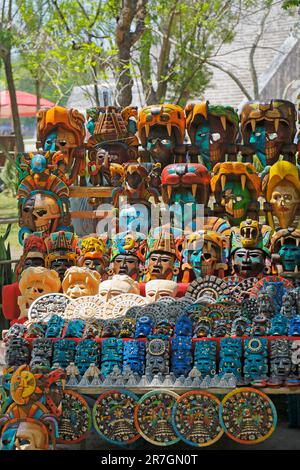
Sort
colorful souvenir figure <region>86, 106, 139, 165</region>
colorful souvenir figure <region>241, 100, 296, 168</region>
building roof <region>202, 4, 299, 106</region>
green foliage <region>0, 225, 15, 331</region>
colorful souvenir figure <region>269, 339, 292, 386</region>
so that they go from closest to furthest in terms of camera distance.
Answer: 1. colorful souvenir figure <region>269, 339, 292, 386</region>
2. colorful souvenir figure <region>241, 100, 296, 168</region>
3. green foliage <region>0, 225, 15, 331</region>
4. colorful souvenir figure <region>86, 106, 139, 165</region>
5. building roof <region>202, 4, 299, 106</region>

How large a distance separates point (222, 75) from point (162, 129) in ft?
39.9

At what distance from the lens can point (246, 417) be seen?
4586 millimetres

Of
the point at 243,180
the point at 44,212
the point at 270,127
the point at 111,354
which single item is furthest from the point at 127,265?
the point at 270,127

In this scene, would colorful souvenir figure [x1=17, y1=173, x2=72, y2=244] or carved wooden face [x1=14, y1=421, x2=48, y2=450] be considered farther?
colorful souvenir figure [x1=17, y1=173, x2=72, y2=244]

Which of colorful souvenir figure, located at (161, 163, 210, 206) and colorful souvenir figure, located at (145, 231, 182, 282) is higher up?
colorful souvenir figure, located at (161, 163, 210, 206)

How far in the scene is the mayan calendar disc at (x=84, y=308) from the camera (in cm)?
542

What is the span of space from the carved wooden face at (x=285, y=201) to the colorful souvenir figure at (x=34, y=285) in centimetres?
184

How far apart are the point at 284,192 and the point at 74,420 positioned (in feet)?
9.03

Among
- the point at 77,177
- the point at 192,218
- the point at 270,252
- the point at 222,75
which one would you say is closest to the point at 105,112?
the point at 77,177

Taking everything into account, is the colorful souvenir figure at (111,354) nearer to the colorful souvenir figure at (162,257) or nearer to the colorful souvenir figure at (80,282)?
the colorful souvenir figure at (80,282)

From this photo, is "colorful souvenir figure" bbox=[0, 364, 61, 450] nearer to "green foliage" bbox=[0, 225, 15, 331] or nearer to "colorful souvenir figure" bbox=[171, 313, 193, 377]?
"colorful souvenir figure" bbox=[171, 313, 193, 377]

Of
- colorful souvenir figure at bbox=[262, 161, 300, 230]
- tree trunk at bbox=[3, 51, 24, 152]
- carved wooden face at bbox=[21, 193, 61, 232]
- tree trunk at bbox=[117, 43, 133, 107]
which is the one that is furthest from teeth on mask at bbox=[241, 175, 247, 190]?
tree trunk at bbox=[3, 51, 24, 152]

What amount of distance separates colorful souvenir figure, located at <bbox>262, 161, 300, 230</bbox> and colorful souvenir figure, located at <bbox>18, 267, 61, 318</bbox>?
1.84 meters

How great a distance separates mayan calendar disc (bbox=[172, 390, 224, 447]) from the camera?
4.60 metres
